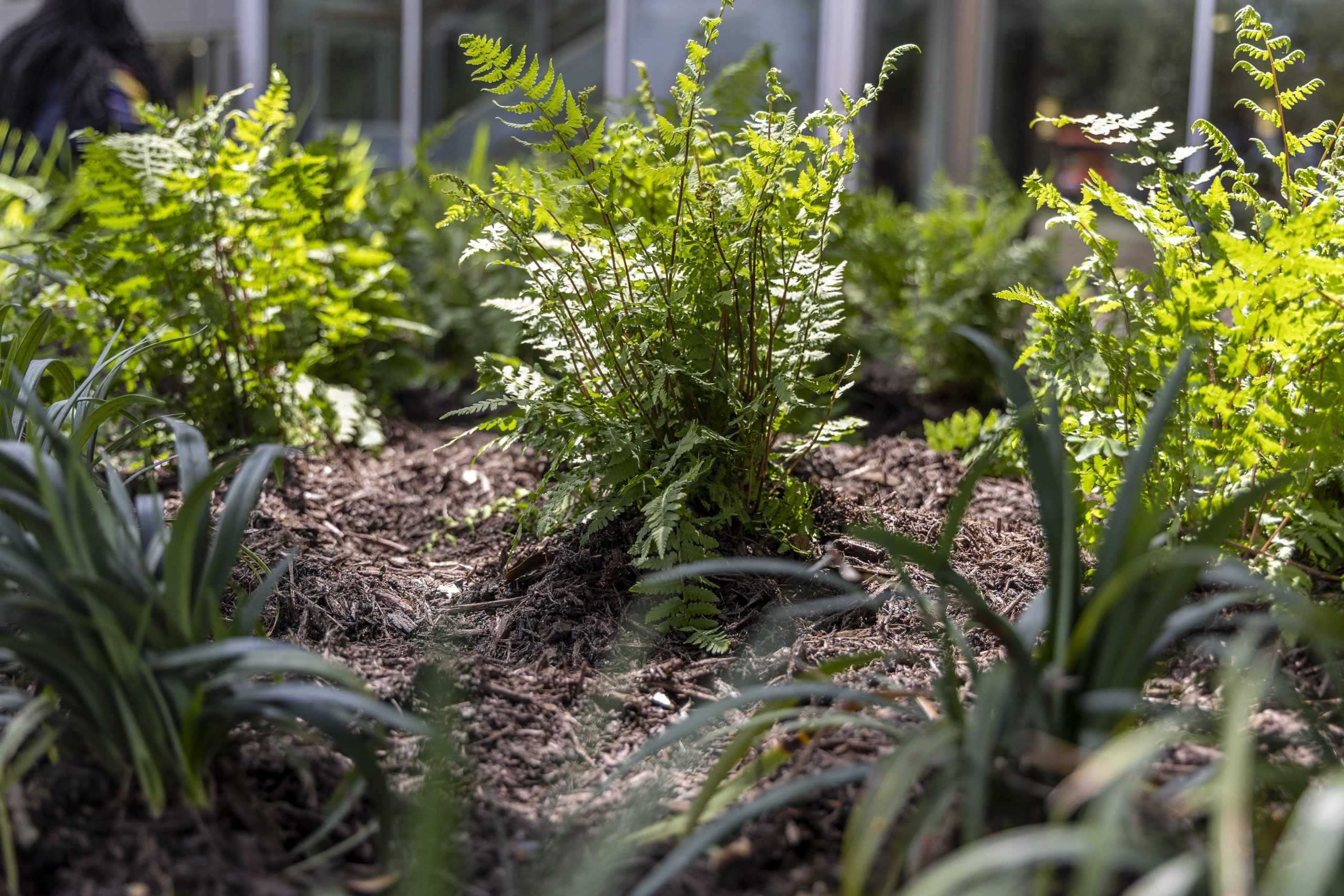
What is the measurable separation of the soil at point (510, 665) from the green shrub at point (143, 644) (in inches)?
3.3

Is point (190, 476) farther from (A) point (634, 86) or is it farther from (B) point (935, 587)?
(A) point (634, 86)

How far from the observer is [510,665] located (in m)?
2.19

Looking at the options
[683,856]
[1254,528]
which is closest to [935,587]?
[1254,528]

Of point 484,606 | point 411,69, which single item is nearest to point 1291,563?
point 484,606

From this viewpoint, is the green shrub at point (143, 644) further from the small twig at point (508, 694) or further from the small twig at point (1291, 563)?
the small twig at point (1291, 563)

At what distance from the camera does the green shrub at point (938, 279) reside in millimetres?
4172

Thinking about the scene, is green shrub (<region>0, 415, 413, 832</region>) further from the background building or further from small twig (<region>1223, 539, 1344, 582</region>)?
the background building

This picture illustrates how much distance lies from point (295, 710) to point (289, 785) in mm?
240

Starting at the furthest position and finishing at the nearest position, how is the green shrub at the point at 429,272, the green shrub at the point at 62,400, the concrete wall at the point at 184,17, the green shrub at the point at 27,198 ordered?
1. the concrete wall at the point at 184,17
2. the green shrub at the point at 429,272
3. the green shrub at the point at 27,198
4. the green shrub at the point at 62,400

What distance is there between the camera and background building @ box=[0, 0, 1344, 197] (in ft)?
19.6

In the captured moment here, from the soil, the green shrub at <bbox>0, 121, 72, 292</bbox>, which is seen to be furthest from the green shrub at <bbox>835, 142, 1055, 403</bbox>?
the green shrub at <bbox>0, 121, 72, 292</bbox>

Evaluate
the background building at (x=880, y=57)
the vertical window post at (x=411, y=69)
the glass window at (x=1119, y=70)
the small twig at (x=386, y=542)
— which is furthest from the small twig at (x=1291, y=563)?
the vertical window post at (x=411, y=69)

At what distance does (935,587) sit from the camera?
2322 millimetres

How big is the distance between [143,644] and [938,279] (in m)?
3.40
